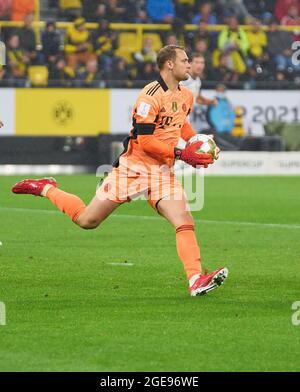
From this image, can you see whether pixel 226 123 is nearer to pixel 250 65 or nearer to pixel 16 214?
pixel 250 65

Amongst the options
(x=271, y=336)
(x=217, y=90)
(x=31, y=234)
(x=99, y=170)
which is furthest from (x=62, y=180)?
(x=271, y=336)

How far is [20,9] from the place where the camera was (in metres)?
28.4

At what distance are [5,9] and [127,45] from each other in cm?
304

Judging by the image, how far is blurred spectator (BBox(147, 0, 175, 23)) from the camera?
97.6 ft

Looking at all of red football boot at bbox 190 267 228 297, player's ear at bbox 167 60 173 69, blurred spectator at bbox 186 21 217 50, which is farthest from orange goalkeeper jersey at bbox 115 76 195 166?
blurred spectator at bbox 186 21 217 50

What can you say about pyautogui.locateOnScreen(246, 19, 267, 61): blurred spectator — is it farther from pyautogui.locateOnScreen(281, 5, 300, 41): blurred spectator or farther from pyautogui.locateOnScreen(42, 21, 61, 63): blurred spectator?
pyautogui.locateOnScreen(42, 21, 61, 63): blurred spectator

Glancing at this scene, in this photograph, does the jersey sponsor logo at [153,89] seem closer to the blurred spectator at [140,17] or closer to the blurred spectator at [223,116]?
the blurred spectator at [223,116]

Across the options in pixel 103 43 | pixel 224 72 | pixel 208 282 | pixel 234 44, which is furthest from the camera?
pixel 234 44

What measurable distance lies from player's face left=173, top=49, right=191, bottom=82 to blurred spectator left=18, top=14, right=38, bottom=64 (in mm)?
17997

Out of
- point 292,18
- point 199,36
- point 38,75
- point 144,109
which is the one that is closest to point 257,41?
point 292,18

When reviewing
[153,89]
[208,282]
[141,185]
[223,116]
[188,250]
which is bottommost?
[208,282]

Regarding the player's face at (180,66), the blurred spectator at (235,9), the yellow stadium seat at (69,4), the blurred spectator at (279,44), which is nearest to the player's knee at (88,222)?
the player's face at (180,66)

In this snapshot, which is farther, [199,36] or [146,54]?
[199,36]

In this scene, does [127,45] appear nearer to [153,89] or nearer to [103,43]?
[103,43]
